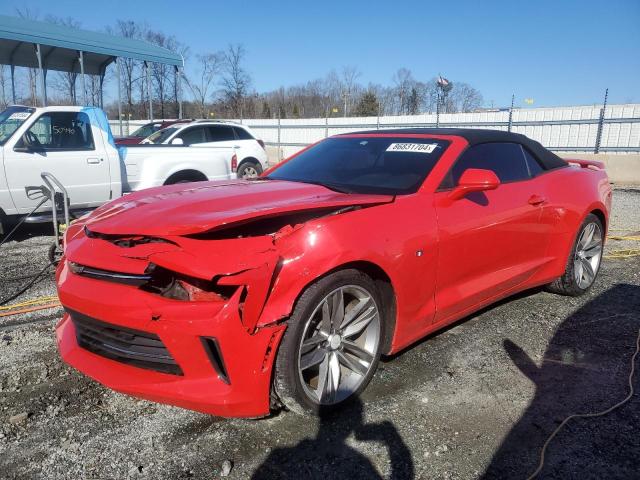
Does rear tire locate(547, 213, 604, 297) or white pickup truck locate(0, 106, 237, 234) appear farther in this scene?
white pickup truck locate(0, 106, 237, 234)

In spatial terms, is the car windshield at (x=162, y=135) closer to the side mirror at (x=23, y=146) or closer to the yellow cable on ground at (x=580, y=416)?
the side mirror at (x=23, y=146)

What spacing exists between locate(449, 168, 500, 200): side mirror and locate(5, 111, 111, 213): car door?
532cm

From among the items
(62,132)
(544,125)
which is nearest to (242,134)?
(62,132)

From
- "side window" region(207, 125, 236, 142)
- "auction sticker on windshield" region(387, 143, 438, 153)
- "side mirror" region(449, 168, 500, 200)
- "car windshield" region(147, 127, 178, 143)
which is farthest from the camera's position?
"side window" region(207, 125, 236, 142)

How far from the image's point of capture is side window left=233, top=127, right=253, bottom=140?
1180 centimetres

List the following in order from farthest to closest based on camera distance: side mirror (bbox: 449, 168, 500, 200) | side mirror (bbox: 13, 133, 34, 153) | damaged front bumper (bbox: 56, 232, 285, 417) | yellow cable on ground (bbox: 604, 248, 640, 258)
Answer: side mirror (bbox: 13, 133, 34, 153) → yellow cable on ground (bbox: 604, 248, 640, 258) → side mirror (bbox: 449, 168, 500, 200) → damaged front bumper (bbox: 56, 232, 285, 417)

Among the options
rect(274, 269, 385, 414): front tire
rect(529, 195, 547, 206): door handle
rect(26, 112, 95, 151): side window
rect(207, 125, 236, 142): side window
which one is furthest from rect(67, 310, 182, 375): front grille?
rect(207, 125, 236, 142): side window

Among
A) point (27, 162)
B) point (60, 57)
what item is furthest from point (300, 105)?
point (27, 162)

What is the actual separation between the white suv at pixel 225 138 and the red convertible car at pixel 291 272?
799 cm

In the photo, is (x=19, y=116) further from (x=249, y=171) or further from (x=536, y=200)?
(x=536, y=200)

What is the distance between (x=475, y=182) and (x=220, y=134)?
9395 millimetres

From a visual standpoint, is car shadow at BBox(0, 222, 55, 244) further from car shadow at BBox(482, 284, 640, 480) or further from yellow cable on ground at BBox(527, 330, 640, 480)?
yellow cable on ground at BBox(527, 330, 640, 480)

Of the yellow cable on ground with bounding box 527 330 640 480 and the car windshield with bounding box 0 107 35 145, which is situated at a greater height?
the car windshield with bounding box 0 107 35 145

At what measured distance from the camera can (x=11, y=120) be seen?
254 inches
